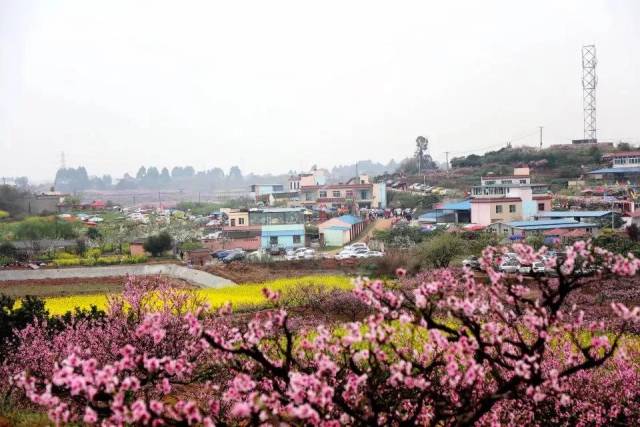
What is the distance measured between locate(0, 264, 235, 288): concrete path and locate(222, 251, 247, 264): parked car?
2.90 m

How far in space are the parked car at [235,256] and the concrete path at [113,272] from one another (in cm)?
290

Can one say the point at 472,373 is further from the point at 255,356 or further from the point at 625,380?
the point at 625,380

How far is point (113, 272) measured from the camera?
32375mm

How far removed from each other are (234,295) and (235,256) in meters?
12.1

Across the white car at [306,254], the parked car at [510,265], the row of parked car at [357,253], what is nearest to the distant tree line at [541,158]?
the row of parked car at [357,253]

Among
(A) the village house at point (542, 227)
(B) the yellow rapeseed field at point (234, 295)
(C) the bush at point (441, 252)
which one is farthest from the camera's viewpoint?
(A) the village house at point (542, 227)

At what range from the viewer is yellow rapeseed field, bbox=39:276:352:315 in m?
22.2

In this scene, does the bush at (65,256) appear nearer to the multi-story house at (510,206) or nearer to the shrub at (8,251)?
the shrub at (8,251)

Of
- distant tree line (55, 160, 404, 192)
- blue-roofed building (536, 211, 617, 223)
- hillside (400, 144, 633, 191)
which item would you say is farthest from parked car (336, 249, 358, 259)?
distant tree line (55, 160, 404, 192)

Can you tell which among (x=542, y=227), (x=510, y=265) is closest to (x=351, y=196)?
(x=542, y=227)

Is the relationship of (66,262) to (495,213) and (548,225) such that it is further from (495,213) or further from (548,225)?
(548,225)

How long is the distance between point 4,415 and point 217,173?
16906cm

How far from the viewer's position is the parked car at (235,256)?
3462 centimetres

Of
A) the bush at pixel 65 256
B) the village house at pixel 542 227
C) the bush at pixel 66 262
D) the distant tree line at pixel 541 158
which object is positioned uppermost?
the distant tree line at pixel 541 158
